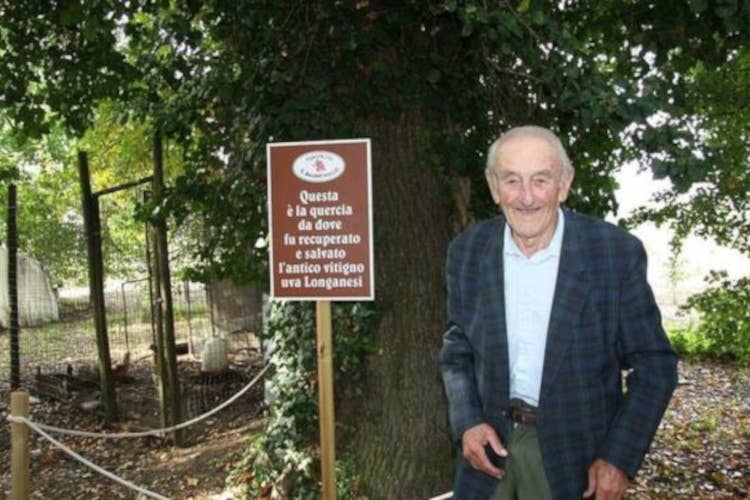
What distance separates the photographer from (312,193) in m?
3.62

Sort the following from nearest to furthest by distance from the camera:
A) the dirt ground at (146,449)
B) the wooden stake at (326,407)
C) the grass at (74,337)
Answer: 1. the wooden stake at (326,407)
2. the dirt ground at (146,449)
3. the grass at (74,337)

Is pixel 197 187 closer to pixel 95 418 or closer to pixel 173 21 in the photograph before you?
pixel 173 21

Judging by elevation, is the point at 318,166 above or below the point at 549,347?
above

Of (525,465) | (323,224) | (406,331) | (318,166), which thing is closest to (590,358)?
(525,465)

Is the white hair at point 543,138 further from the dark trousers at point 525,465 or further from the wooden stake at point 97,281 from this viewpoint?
the wooden stake at point 97,281

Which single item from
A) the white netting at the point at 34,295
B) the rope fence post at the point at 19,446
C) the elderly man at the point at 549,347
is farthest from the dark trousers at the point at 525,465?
the white netting at the point at 34,295

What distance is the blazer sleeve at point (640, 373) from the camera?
215 cm

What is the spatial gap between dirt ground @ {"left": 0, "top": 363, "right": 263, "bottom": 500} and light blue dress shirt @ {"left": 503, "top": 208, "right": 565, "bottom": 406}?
3.79 metres

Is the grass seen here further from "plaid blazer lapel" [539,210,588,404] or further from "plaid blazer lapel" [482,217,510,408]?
"plaid blazer lapel" [539,210,588,404]

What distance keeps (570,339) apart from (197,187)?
12.0ft

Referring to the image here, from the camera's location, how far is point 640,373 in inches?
85.7

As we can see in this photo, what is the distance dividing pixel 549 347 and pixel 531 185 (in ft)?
1.69

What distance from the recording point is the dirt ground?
6461 millimetres

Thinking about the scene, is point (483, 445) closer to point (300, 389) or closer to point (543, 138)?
point (543, 138)
